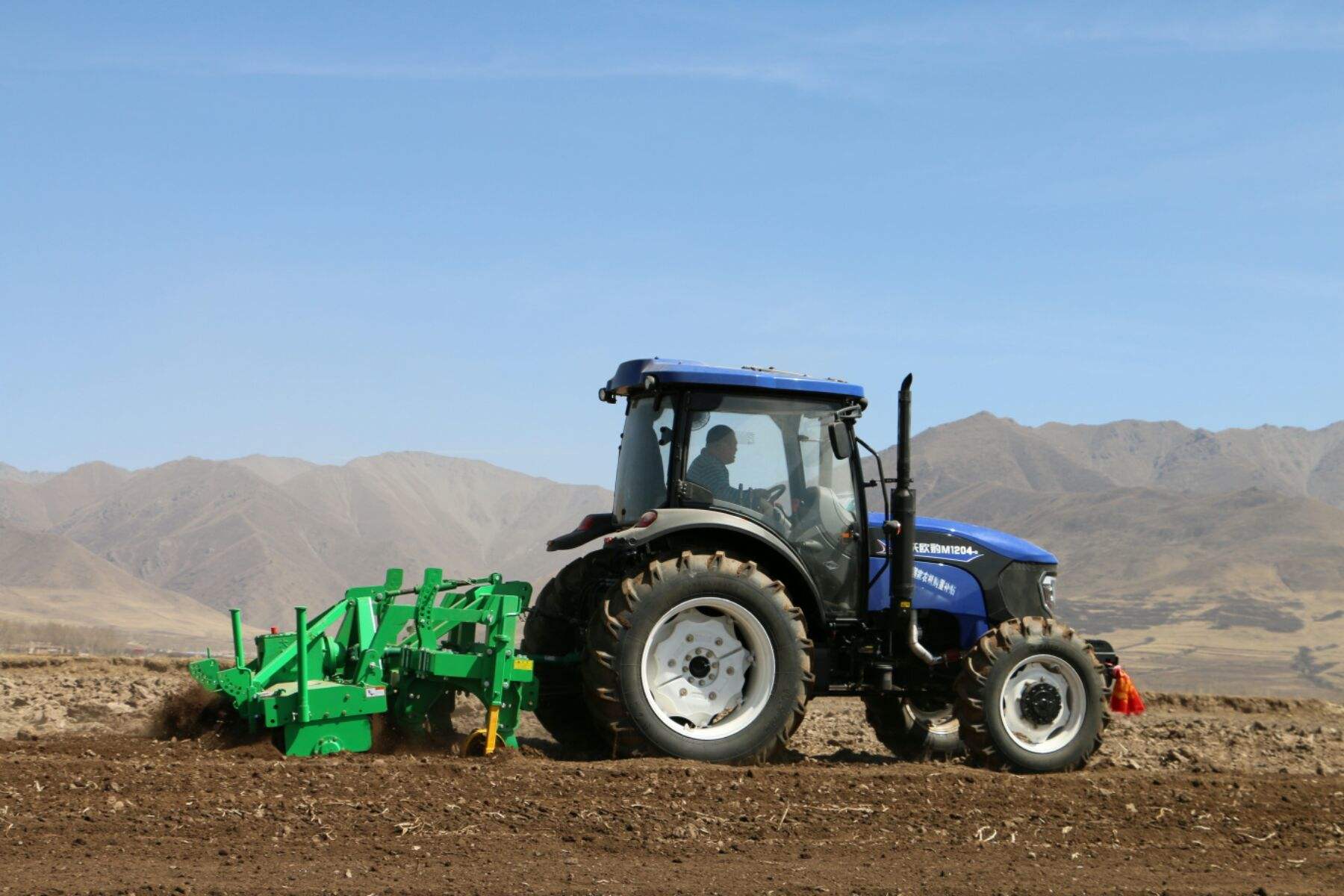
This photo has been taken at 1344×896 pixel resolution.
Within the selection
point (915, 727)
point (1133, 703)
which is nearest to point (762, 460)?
point (915, 727)

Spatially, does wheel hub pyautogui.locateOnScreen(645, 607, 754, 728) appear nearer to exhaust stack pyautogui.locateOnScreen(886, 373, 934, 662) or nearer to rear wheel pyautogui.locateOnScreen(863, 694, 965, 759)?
exhaust stack pyautogui.locateOnScreen(886, 373, 934, 662)

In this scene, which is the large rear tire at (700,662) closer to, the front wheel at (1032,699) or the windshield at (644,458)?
the windshield at (644,458)

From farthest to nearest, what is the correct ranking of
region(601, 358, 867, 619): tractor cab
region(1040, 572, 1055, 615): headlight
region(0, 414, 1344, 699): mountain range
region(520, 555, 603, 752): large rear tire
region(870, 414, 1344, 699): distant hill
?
region(0, 414, 1344, 699): mountain range
region(870, 414, 1344, 699): distant hill
region(1040, 572, 1055, 615): headlight
region(520, 555, 603, 752): large rear tire
region(601, 358, 867, 619): tractor cab

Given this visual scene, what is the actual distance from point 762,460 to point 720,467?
0.83 feet

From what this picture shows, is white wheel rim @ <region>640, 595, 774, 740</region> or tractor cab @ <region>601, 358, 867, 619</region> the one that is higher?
tractor cab @ <region>601, 358, 867, 619</region>

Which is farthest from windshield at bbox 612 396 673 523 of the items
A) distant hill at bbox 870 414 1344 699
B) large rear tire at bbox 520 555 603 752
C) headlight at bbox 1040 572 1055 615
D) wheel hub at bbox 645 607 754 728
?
distant hill at bbox 870 414 1344 699

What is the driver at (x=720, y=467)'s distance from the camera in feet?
24.6

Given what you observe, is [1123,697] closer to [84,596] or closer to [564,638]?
[564,638]

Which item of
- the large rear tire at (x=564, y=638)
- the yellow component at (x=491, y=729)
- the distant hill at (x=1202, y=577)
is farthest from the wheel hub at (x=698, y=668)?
the distant hill at (x=1202, y=577)

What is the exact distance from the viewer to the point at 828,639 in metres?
7.73

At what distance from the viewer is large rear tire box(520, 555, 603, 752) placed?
8156mm

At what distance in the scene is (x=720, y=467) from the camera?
754 centimetres

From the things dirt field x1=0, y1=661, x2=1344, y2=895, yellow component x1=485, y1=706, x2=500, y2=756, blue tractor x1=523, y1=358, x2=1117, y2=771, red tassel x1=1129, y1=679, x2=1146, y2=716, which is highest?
blue tractor x1=523, y1=358, x2=1117, y2=771

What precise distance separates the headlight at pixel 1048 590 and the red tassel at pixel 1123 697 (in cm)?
55
